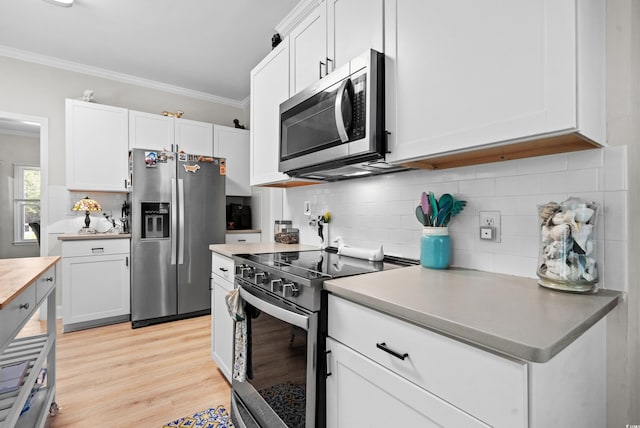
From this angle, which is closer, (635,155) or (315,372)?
(635,155)

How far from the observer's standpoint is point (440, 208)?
1375mm

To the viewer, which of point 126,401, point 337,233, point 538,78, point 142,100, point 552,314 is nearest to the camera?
point 552,314

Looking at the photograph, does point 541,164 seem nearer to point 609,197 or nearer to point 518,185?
point 518,185

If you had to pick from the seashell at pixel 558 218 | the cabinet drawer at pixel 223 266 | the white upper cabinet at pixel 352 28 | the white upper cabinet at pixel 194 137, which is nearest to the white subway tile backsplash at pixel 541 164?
the seashell at pixel 558 218

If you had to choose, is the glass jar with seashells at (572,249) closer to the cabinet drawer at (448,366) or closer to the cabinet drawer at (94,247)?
A: the cabinet drawer at (448,366)

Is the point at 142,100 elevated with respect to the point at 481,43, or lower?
elevated

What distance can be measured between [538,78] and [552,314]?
652mm

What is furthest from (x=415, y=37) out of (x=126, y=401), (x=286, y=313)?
(x=126, y=401)

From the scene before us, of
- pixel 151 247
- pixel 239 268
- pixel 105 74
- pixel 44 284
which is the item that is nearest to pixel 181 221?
pixel 151 247

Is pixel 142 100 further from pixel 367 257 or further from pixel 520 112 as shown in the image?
pixel 520 112

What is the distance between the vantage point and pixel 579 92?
0.83 m

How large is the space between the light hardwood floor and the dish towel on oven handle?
1.49 ft

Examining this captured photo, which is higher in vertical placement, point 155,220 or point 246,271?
point 155,220

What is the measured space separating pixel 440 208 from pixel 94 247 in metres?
3.32
